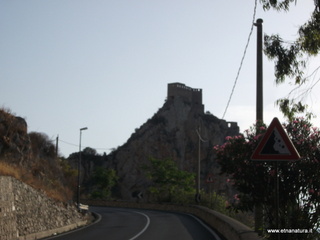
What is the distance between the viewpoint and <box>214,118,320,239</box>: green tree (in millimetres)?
13461

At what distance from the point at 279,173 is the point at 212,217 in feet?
36.6

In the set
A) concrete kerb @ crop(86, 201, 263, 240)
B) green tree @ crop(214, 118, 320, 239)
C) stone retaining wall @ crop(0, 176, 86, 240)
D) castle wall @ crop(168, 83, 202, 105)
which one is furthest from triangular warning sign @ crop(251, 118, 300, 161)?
castle wall @ crop(168, 83, 202, 105)

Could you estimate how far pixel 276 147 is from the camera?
8055mm

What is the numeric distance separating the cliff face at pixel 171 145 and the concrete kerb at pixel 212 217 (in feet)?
172

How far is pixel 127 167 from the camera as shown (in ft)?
387

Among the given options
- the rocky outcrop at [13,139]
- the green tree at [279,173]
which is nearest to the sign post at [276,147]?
the green tree at [279,173]

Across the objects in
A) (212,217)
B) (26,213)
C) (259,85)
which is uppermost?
(259,85)

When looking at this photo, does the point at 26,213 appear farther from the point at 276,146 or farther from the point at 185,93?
the point at 185,93

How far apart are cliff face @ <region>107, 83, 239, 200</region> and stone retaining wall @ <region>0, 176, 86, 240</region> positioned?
90412 millimetres

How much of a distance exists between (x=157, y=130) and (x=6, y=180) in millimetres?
101706

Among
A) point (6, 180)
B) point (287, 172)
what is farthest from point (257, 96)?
point (6, 180)

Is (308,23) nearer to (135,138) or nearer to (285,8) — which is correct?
(285,8)

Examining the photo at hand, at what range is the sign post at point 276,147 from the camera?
7902 mm

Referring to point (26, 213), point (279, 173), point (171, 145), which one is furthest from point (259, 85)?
point (171, 145)
